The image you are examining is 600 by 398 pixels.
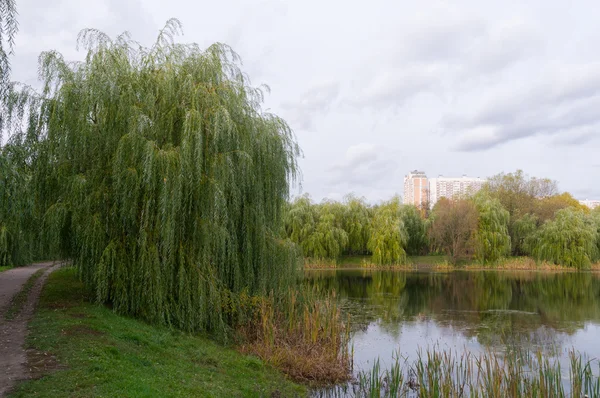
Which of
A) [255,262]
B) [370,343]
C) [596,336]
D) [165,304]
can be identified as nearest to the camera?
[165,304]

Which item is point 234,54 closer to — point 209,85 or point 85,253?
point 209,85

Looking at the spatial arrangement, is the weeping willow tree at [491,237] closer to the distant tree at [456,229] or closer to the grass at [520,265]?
the grass at [520,265]

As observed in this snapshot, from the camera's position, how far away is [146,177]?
8.62m

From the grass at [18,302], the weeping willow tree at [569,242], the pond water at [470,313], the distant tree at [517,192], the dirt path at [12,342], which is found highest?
the distant tree at [517,192]

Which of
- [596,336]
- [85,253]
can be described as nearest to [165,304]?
[85,253]

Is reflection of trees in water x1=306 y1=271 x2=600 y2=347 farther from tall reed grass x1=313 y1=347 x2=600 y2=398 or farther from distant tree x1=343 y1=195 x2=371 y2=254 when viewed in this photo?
distant tree x1=343 y1=195 x2=371 y2=254

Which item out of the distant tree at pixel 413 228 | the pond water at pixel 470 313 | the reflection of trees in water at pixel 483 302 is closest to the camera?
the pond water at pixel 470 313

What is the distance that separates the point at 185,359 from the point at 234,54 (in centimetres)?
679

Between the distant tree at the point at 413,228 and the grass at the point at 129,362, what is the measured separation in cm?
3125

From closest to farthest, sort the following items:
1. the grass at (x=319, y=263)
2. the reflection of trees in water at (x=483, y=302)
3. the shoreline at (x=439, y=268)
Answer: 1. the reflection of trees in water at (x=483, y=302)
2. the shoreline at (x=439, y=268)
3. the grass at (x=319, y=263)

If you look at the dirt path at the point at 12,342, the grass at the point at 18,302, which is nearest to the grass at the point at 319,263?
the grass at the point at 18,302

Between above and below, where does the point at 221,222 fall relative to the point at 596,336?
above

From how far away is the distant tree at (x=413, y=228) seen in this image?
3884cm

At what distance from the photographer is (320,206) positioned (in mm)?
36844
